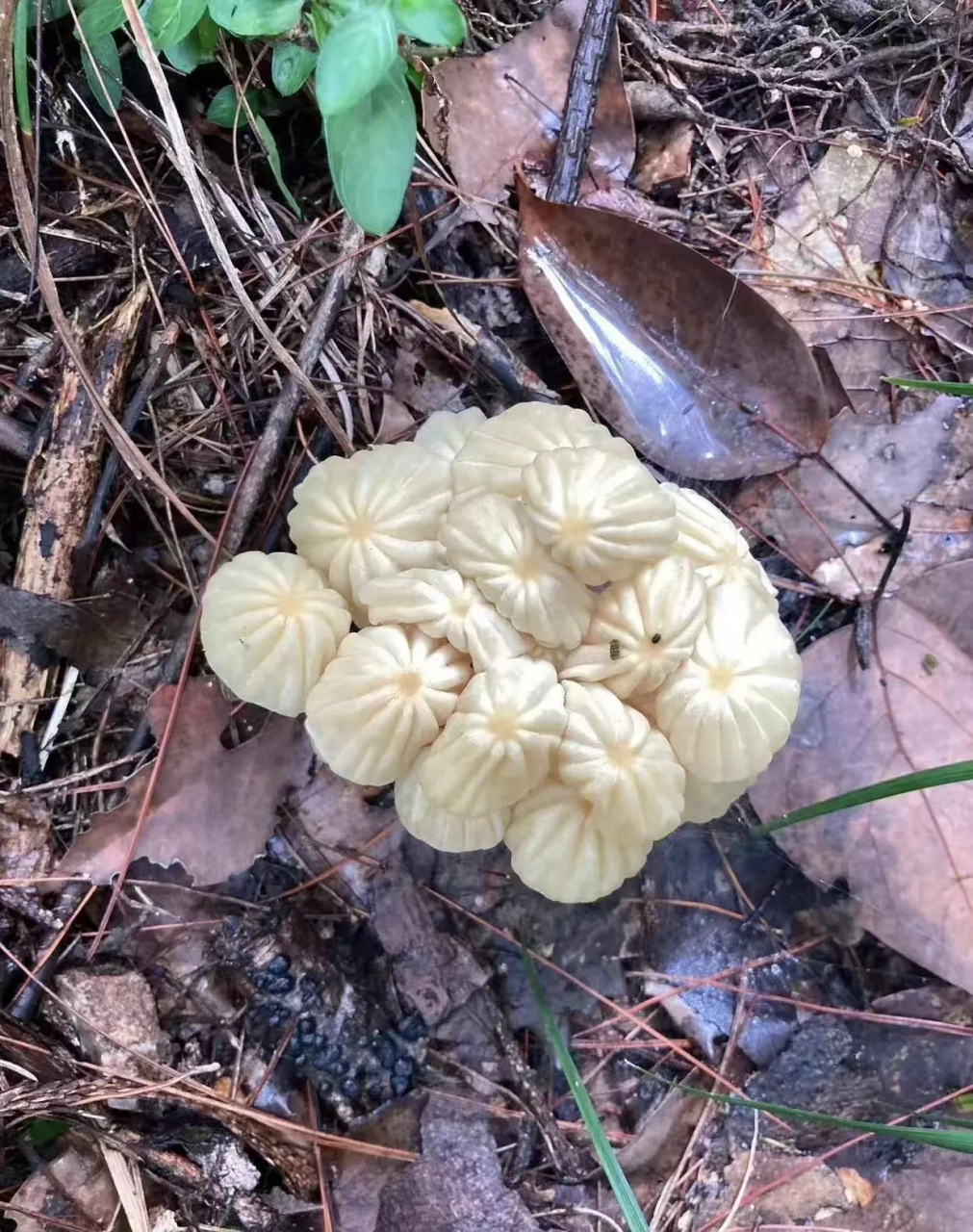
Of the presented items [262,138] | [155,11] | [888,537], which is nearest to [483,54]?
[262,138]

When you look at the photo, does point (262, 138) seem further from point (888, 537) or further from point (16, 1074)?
point (16, 1074)

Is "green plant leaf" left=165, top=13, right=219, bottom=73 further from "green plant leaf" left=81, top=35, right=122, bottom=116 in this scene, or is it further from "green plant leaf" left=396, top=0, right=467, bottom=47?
"green plant leaf" left=396, top=0, right=467, bottom=47

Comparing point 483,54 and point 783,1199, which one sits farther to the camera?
point 483,54

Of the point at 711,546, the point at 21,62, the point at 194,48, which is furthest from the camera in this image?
the point at 194,48

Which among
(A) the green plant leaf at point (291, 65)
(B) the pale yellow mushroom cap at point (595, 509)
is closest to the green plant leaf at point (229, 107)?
(A) the green plant leaf at point (291, 65)

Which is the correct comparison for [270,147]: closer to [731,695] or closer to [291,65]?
[291,65]

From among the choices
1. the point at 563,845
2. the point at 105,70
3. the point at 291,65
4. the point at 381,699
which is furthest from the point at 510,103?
the point at 563,845

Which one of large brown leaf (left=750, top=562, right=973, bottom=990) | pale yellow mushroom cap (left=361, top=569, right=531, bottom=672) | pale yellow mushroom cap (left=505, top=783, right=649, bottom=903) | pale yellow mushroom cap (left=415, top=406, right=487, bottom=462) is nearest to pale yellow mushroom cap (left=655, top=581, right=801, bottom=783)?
pale yellow mushroom cap (left=505, top=783, right=649, bottom=903)
